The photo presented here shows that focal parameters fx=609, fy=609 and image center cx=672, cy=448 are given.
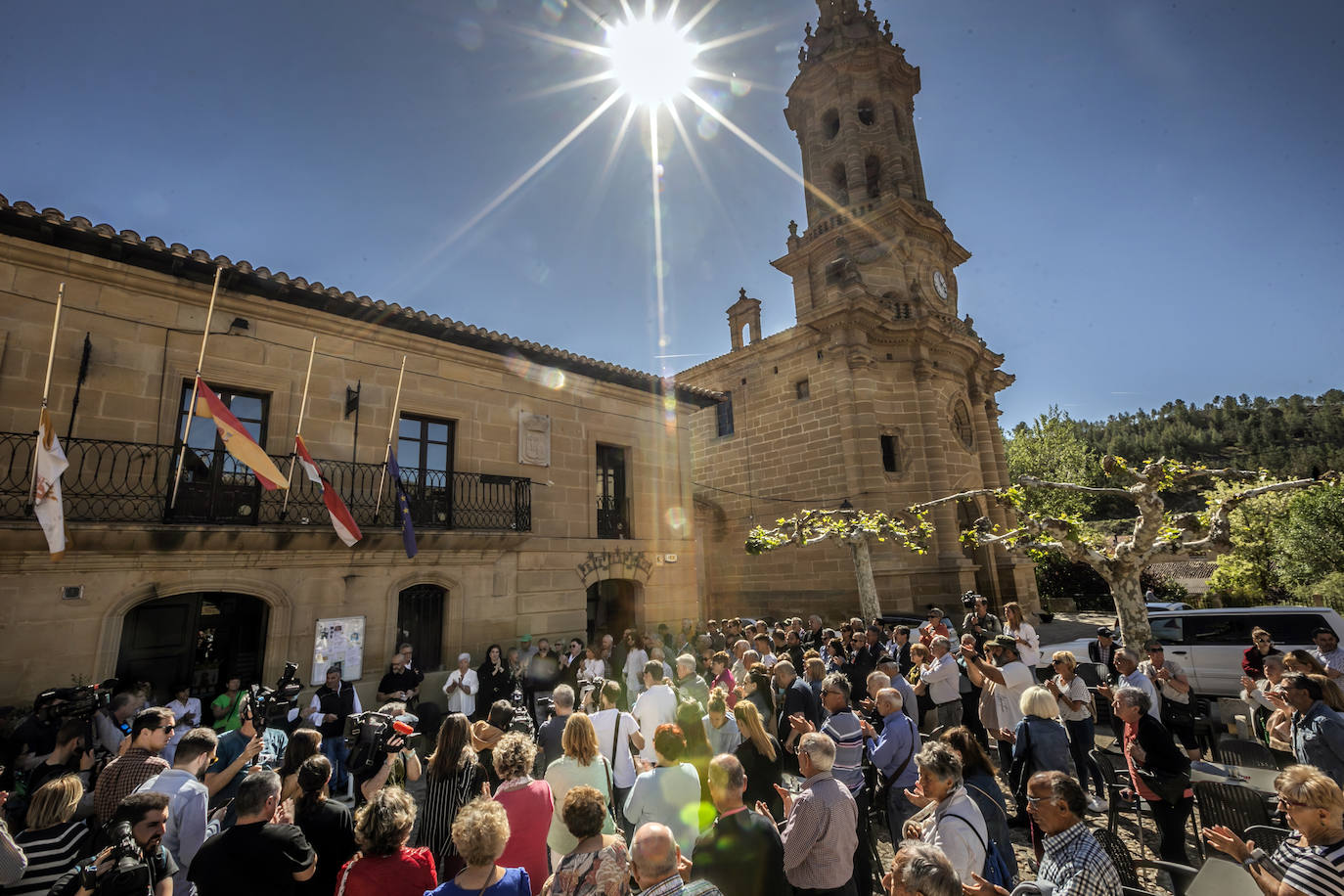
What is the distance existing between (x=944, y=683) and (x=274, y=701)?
23.0ft

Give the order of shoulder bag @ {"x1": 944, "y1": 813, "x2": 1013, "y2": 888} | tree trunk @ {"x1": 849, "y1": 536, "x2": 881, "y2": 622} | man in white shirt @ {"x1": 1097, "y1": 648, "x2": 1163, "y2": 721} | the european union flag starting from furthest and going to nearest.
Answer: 1. tree trunk @ {"x1": 849, "y1": 536, "x2": 881, "y2": 622}
2. the european union flag
3. man in white shirt @ {"x1": 1097, "y1": 648, "x2": 1163, "y2": 721}
4. shoulder bag @ {"x1": 944, "y1": 813, "x2": 1013, "y2": 888}

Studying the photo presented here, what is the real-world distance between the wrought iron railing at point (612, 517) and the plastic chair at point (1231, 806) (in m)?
10.9

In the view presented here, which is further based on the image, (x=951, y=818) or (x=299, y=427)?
(x=299, y=427)

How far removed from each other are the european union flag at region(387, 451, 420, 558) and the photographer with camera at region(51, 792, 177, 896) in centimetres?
659

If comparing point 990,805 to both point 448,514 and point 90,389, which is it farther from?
point 90,389

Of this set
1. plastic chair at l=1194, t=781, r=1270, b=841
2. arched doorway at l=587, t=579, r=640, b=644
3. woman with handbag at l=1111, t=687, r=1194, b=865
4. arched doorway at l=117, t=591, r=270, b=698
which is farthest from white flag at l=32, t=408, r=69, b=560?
plastic chair at l=1194, t=781, r=1270, b=841

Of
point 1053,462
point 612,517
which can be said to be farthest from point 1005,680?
point 1053,462

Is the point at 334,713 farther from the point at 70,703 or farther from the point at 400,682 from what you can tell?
the point at 70,703

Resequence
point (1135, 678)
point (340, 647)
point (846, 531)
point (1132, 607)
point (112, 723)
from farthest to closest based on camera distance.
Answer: point (846, 531) → point (340, 647) → point (1132, 607) → point (112, 723) → point (1135, 678)

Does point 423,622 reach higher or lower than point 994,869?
higher

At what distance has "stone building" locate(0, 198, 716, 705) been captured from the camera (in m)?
7.84

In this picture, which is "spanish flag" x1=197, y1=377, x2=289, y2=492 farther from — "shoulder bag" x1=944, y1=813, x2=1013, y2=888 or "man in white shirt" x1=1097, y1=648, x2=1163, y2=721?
"man in white shirt" x1=1097, y1=648, x2=1163, y2=721

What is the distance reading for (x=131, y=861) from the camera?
9.05 ft

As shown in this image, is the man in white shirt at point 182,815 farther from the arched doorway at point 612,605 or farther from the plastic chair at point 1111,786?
Answer: the arched doorway at point 612,605
